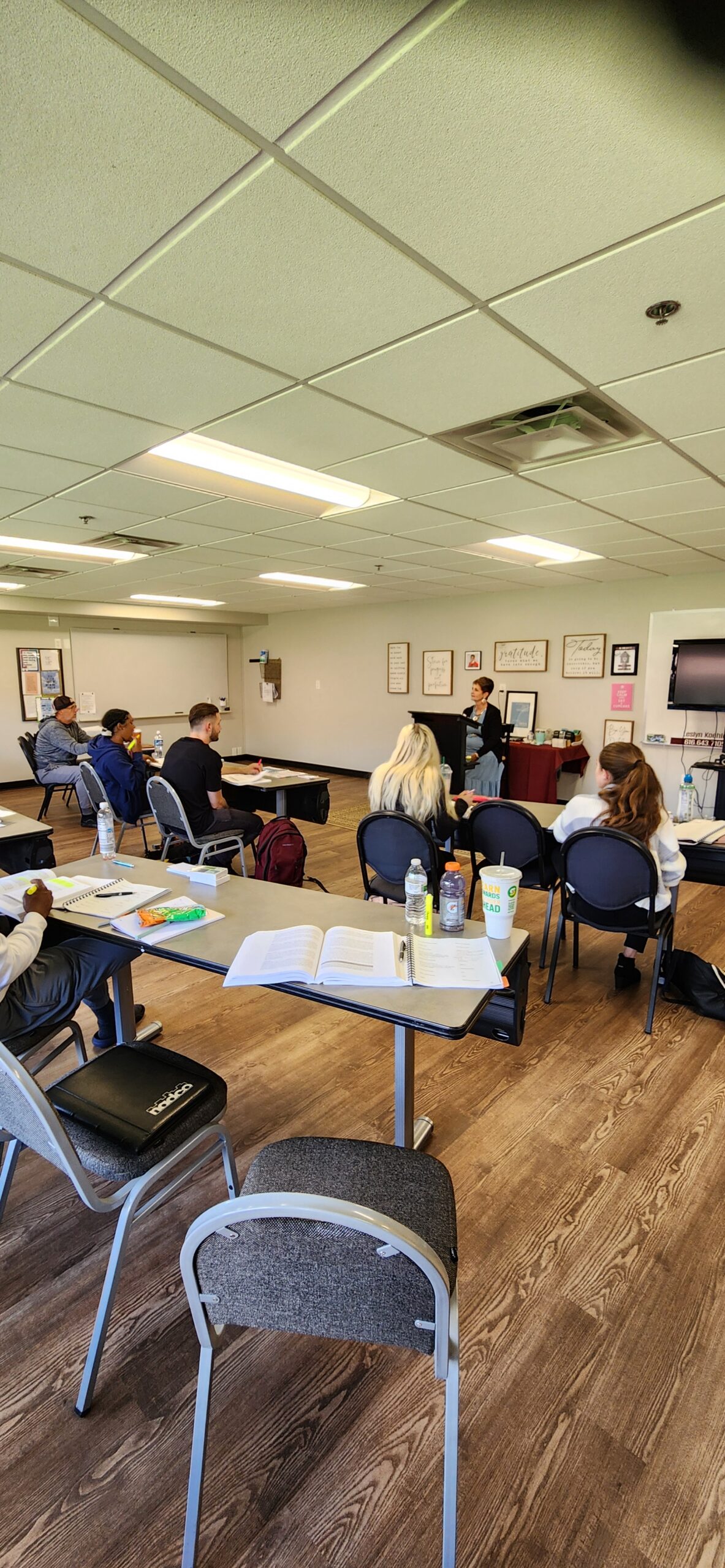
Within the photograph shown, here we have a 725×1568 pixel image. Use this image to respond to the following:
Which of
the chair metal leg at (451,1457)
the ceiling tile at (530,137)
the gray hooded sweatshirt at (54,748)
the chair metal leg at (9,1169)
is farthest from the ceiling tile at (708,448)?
the gray hooded sweatshirt at (54,748)

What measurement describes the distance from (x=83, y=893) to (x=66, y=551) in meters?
4.27

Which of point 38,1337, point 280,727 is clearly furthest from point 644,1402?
point 280,727

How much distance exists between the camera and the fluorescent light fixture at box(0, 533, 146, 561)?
5.17m

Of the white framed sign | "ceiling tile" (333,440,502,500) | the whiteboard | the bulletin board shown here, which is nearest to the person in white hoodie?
"ceiling tile" (333,440,502,500)

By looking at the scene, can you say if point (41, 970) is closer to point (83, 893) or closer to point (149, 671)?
point (83, 893)

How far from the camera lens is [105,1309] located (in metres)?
1.35

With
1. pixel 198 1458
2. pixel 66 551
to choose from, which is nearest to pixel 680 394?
pixel 198 1458

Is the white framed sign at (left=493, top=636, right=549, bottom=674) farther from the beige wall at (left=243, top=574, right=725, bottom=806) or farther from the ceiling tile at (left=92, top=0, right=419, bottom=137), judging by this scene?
the ceiling tile at (left=92, top=0, right=419, bottom=137)

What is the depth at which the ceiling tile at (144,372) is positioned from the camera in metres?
1.91

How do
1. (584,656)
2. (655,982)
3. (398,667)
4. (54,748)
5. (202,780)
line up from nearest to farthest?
(655,982), (202,780), (54,748), (584,656), (398,667)

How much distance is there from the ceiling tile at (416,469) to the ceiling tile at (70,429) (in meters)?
0.91

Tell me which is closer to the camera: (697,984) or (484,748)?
(697,984)

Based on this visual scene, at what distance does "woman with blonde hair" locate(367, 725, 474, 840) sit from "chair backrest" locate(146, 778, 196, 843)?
1.49 m

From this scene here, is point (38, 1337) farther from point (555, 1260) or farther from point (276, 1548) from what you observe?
point (555, 1260)
